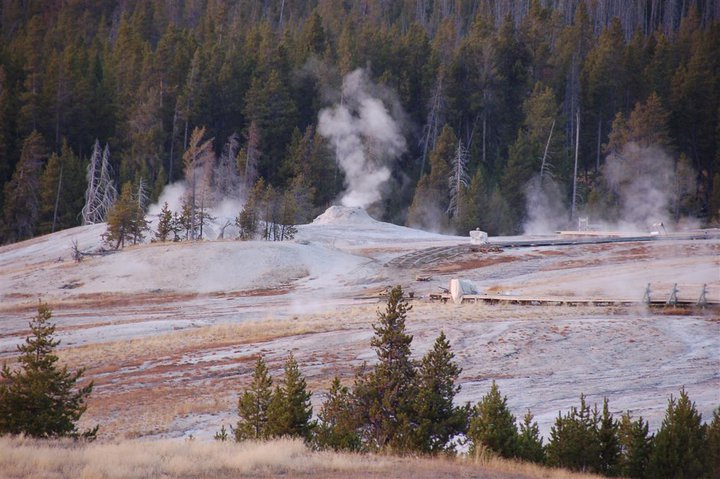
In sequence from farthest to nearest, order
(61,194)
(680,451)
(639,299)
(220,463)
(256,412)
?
(61,194), (639,299), (256,412), (680,451), (220,463)

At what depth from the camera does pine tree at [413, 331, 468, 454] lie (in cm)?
1622

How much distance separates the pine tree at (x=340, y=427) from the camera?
16094mm

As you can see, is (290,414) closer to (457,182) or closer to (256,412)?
(256,412)

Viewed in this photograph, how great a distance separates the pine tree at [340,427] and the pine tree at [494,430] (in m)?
2.12

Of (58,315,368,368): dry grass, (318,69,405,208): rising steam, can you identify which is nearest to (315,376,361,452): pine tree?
(58,315,368,368): dry grass

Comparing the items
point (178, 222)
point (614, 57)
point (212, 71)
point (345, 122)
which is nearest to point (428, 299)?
point (178, 222)

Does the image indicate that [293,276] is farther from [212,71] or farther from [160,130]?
[212,71]

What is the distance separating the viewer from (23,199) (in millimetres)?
66625

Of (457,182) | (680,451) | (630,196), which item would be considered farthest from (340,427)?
(630,196)

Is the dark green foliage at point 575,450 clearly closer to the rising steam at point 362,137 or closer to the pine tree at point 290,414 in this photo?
the pine tree at point 290,414

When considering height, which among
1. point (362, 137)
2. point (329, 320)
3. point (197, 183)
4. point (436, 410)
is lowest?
point (436, 410)

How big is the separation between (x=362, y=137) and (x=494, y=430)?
59928 mm

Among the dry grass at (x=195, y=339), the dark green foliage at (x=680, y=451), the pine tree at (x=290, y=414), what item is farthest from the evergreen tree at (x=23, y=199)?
the dark green foliage at (x=680, y=451)

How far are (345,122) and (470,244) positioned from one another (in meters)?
25.9
